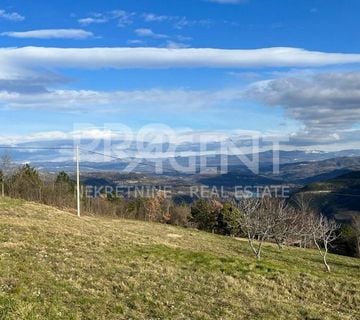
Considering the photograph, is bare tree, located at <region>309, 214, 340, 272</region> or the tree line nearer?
bare tree, located at <region>309, 214, 340, 272</region>

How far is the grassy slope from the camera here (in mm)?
13062

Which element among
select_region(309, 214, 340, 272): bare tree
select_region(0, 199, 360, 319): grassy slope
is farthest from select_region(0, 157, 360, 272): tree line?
select_region(0, 199, 360, 319): grassy slope

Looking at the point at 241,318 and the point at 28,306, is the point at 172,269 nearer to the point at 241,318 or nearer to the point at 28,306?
the point at 241,318

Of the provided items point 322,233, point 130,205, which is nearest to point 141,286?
point 322,233

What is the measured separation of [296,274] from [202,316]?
9929 millimetres

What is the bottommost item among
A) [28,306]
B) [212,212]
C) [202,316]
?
[212,212]

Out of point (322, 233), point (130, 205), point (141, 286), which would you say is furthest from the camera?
point (130, 205)

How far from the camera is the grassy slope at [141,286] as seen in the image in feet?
42.9

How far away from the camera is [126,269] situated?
60.4 ft

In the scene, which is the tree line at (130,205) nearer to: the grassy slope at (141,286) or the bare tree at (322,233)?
the bare tree at (322,233)

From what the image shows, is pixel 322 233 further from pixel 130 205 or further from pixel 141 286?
pixel 130 205

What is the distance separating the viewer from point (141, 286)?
635 inches

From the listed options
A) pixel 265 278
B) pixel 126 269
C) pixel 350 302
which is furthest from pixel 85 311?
pixel 350 302

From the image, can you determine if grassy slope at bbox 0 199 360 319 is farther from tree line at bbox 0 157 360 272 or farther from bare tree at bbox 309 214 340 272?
tree line at bbox 0 157 360 272
